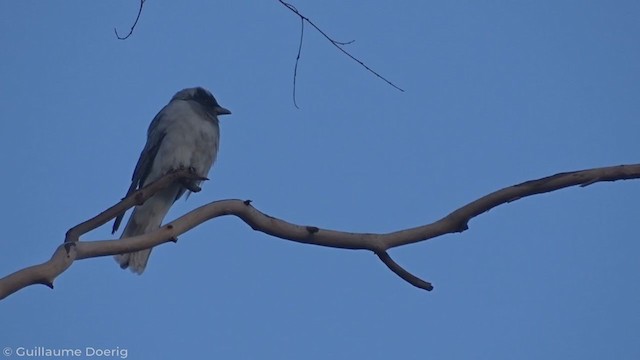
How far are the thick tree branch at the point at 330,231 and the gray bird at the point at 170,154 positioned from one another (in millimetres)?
3133

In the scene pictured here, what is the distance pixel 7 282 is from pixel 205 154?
4374mm

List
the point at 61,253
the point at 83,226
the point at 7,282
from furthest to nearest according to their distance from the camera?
the point at 83,226 → the point at 61,253 → the point at 7,282

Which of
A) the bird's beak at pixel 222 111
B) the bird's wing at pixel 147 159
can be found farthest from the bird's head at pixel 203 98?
the bird's wing at pixel 147 159

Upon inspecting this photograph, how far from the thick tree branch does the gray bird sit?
3133 millimetres

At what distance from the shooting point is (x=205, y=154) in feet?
26.9

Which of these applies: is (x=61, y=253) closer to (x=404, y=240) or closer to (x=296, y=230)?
(x=296, y=230)

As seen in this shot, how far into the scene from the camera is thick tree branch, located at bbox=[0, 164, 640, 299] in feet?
14.4

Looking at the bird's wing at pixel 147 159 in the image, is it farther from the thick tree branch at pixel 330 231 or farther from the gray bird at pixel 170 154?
the thick tree branch at pixel 330 231

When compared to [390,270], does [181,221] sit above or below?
above

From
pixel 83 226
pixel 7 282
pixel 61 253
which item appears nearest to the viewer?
pixel 7 282

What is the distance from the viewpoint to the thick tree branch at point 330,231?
4383 mm

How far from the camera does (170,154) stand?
26.2 feet

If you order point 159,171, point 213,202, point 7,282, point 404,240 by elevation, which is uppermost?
point 159,171

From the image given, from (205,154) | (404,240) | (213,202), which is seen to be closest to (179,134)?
(205,154)
